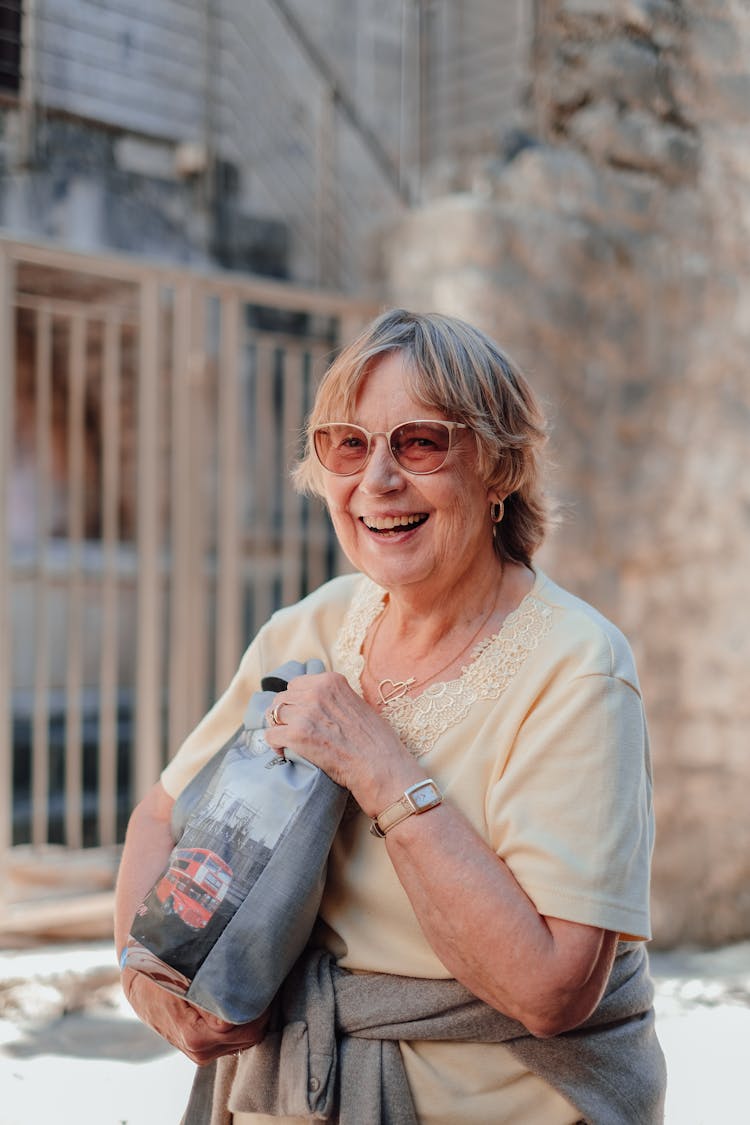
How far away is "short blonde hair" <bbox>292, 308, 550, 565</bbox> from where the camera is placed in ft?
4.95

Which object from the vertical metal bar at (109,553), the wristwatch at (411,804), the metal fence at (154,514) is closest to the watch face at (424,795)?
the wristwatch at (411,804)

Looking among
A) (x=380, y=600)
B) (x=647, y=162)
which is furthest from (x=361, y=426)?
(x=647, y=162)

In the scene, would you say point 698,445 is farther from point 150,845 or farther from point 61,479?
point 61,479

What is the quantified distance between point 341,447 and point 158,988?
0.75 m

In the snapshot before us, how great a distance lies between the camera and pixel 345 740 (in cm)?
143

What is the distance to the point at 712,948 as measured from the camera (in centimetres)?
405

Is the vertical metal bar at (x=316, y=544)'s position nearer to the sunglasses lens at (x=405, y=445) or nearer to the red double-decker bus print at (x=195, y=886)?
the sunglasses lens at (x=405, y=445)

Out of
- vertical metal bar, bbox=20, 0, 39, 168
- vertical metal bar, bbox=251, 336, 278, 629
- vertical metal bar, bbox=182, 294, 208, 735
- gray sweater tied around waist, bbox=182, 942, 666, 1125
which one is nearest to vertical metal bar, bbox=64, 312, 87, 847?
vertical metal bar, bbox=182, 294, 208, 735

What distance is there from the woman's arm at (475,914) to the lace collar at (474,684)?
0.09 meters

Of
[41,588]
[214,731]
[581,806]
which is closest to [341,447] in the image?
[214,731]

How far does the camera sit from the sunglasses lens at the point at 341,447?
156cm

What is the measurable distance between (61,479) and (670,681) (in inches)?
209

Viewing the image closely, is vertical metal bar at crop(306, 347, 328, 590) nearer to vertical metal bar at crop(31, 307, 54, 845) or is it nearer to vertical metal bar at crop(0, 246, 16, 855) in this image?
vertical metal bar at crop(31, 307, 54, 845)

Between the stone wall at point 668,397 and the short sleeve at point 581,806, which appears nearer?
the short sleeve at point 581,806
